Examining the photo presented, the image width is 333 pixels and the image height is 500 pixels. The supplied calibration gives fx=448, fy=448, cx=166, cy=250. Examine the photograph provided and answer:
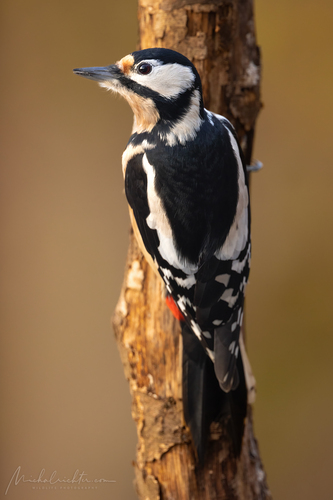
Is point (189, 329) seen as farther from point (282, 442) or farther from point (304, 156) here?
point (282, 442)

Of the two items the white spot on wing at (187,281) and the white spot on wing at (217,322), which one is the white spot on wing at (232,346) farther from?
the white spot on wing at (187,281)

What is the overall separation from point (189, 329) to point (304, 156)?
101 centimetres

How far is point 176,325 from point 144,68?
619 mm

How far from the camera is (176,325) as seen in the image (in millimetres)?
1151

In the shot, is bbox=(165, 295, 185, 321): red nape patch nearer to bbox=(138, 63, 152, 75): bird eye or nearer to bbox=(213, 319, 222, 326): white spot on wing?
bbox=(213, 319, 222, 326): white spot on wing

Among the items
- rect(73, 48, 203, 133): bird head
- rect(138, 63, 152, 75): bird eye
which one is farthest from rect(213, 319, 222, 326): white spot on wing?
rect(138, 63, 152, 75): bird eye

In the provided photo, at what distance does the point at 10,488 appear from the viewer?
173cm

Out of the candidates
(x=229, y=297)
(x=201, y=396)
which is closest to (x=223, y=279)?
(x=229, y=297)

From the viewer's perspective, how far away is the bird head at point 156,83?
34.3 inches

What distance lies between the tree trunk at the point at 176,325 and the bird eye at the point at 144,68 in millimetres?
251

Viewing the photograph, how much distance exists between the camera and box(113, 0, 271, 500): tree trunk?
3.52ft

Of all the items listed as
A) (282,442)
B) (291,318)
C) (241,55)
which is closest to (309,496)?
(282,442)
